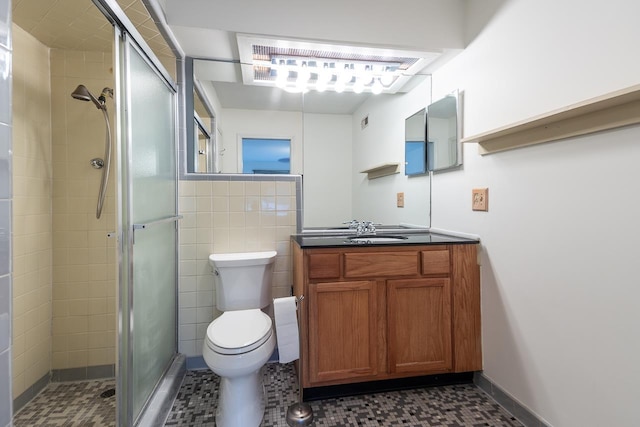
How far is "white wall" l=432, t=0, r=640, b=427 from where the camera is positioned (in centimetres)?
110

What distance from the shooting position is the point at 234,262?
187 cm

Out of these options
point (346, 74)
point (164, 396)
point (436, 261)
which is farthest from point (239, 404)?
point (346, 74)

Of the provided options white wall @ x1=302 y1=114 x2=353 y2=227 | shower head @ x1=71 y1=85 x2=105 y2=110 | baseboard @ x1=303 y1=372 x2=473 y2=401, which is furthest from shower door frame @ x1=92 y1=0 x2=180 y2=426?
white wall @ x1=302 y1=114 x2=353 y2=227

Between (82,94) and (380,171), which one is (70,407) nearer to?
(82,94)

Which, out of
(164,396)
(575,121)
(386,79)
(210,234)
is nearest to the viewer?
(575,121)

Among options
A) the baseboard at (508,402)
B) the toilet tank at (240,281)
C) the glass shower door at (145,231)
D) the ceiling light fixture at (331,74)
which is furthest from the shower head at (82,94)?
the baseboard at (508,402)

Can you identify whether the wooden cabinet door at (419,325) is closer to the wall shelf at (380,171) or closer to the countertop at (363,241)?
the countertop at (363,241)

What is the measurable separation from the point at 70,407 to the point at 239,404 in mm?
983

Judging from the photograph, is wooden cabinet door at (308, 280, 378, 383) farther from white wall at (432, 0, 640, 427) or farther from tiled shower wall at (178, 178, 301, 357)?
white wall at (432, 0, 640, 427)

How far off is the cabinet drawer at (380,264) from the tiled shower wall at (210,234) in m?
0.65

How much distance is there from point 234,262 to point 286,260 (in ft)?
1.34

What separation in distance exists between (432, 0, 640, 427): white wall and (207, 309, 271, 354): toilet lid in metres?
1.29

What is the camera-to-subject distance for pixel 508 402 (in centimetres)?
160

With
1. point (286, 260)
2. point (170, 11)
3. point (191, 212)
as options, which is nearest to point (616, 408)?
point (286, 260)
